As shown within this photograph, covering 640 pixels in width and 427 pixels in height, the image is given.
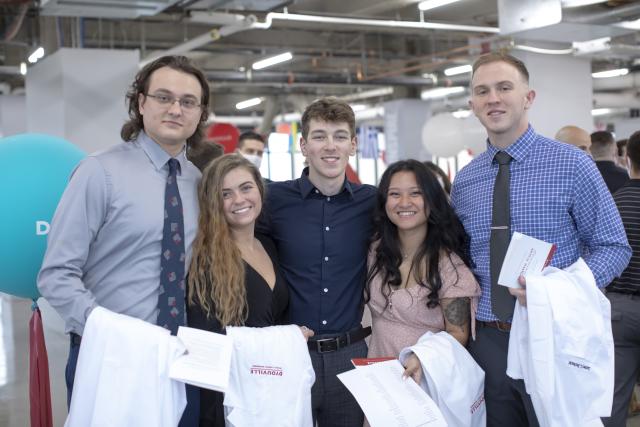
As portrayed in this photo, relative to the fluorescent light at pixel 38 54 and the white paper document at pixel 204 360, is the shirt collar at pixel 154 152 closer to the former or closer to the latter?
the white paper document at pixel 204 360

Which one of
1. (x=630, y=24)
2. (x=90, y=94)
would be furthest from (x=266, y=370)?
(x=630, y=24)

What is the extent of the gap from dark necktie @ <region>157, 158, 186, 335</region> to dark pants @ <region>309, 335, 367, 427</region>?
0.55 m

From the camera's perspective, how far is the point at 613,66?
13758mm

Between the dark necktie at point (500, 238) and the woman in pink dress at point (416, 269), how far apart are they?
3.4 inches

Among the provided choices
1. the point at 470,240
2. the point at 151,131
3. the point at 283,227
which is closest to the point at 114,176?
the point at 151,131

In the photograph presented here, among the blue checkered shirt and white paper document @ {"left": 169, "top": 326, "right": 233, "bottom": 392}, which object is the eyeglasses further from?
the blue checkered shirt

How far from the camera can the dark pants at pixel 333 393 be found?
2477mm

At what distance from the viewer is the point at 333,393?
8.17 feet

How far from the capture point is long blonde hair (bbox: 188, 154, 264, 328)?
7.27ft

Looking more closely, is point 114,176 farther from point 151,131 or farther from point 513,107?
point 513,107

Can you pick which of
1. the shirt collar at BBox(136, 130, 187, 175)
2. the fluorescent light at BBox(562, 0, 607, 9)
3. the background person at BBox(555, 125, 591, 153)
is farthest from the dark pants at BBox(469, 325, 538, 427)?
the fluorescent light at BBox(562, 0, 607, 9)

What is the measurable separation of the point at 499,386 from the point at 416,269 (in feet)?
1.60

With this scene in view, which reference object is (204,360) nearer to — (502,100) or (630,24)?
(502,100)

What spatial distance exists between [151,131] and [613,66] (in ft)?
43.9
